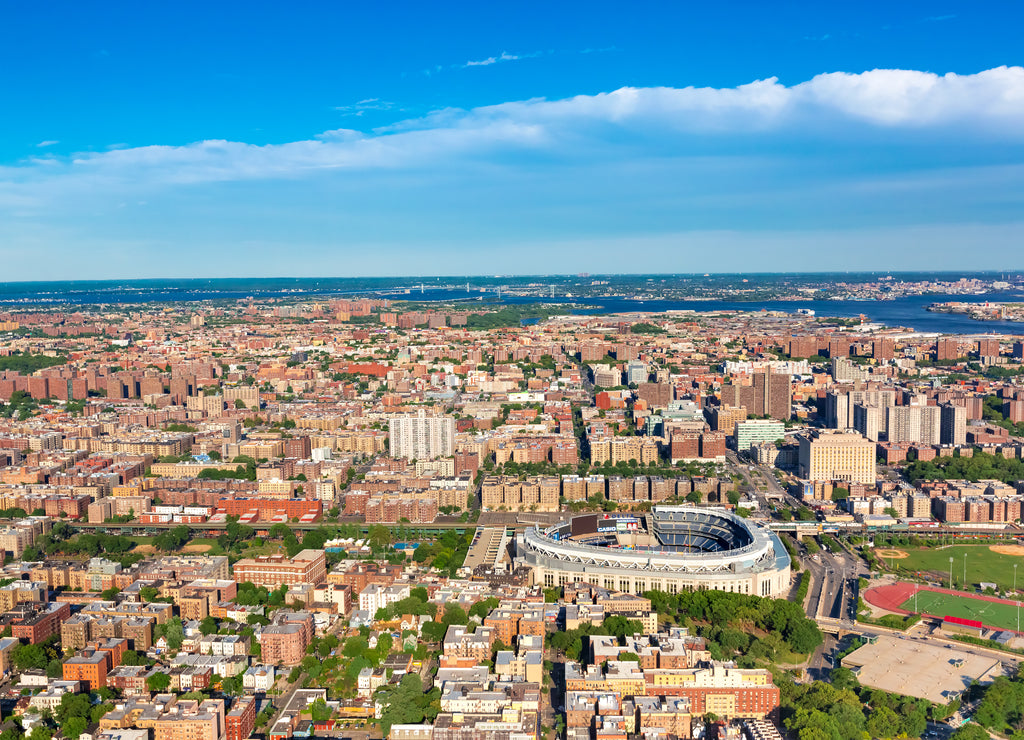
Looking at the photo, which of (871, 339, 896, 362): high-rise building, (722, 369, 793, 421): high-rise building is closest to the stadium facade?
(722, 369, 793, 421): high-rise building

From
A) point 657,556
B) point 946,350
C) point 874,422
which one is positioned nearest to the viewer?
point 657,556

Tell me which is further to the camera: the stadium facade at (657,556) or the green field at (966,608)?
the stadium facade at (657,556)

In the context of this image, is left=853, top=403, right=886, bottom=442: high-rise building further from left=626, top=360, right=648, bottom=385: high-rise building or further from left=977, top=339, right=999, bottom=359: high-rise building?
left=977, top=339, right=999, bottom=359: high-rise building

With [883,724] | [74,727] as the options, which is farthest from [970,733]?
[74,727]

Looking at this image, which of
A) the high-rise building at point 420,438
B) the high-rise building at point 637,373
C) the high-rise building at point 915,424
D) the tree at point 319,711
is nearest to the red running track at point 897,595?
the tree at point 319,711

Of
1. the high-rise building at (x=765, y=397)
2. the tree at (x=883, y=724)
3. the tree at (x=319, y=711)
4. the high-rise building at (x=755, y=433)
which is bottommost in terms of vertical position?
the tree at (x=883, y=724)

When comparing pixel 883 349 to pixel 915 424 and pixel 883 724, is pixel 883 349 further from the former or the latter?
pixel 883 724

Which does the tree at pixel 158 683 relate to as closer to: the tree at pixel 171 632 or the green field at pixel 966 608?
the tree at pixel 171 632
